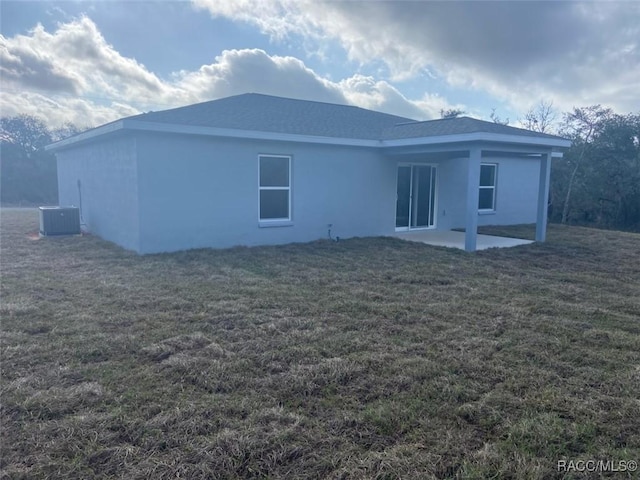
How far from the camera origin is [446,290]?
664 cm

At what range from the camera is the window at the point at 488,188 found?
50.0 ft

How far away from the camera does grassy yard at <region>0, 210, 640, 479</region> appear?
2.64 metres

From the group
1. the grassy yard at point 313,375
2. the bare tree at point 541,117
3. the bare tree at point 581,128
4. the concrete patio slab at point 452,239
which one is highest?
the bare tree at point 541,117

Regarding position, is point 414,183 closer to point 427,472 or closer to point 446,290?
point 446,290

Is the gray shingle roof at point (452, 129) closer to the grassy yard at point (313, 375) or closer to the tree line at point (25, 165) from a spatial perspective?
the grassy yard at point (313, 375)

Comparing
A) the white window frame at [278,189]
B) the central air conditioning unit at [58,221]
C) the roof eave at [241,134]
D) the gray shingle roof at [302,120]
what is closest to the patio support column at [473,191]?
the gray shingle roof at [302,120]

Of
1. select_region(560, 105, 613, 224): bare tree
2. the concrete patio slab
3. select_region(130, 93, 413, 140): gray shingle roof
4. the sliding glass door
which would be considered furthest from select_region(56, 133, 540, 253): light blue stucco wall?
select_region(560, 105, 613, 224): bare tree

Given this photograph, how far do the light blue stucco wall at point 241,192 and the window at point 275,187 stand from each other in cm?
16

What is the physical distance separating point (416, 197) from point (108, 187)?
856 centimetres

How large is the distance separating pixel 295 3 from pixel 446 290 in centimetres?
923

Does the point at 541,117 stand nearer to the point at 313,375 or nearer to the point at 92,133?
the point at 92,133

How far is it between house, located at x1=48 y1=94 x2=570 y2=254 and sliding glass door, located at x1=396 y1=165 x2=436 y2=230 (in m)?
0.03

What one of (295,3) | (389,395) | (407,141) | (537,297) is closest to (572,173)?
(407,141)

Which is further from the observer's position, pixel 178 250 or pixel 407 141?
pixel 407 141
